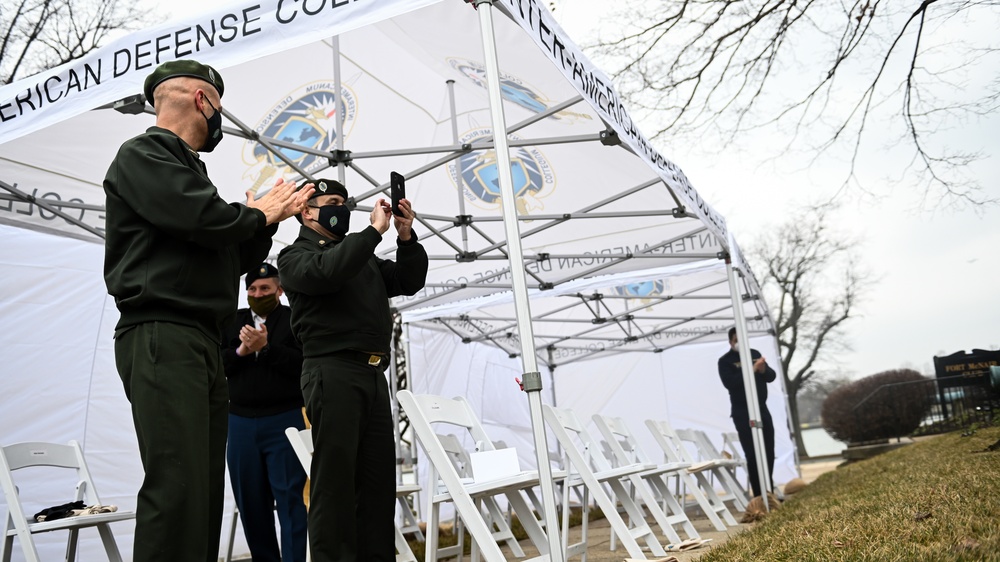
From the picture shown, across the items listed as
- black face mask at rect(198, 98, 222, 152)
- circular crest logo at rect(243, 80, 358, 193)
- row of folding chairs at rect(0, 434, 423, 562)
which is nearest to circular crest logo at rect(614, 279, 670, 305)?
circular crest logo at rect(243, 80, 358, 193)

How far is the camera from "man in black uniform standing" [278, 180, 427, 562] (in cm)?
277

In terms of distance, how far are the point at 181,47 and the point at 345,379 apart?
1408mm

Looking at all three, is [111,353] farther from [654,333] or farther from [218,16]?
[654,333]

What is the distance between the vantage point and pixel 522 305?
290 centimetres

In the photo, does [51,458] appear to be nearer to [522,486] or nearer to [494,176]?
[522,486]

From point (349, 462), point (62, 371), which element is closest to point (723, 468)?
point (62, 371)

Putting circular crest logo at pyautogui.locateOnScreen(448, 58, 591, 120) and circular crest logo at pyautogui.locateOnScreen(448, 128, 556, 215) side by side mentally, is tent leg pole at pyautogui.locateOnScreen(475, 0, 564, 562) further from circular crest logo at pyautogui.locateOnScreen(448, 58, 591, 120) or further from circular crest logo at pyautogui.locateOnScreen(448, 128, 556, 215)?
circular crest logo at pyautogui.locateOnScreen(448, 128, 556, 215)

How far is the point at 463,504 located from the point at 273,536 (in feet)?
4.34

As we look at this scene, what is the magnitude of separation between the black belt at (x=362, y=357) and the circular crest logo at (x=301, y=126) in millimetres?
2569

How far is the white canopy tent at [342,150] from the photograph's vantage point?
10.5 ft

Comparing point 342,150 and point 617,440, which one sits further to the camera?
point 617,440

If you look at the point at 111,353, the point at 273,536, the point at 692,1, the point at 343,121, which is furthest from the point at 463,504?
the point at 692,1

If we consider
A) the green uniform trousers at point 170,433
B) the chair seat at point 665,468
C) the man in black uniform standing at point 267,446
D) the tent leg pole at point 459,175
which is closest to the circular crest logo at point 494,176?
the tent leg pole at point 459,175

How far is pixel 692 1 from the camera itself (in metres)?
8.70
